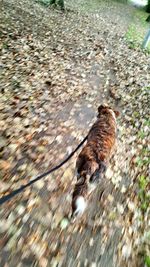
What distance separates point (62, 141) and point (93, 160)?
163 cm

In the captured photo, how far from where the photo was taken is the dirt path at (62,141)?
2969 mm

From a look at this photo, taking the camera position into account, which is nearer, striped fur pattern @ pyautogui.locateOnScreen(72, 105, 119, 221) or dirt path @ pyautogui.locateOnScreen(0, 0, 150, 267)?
striped fur pattern @ pyautogui.locateOnScreen(72, 105, 119, 221)

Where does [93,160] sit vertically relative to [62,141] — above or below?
above

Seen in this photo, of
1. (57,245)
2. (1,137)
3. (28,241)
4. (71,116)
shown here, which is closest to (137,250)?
(57,245)

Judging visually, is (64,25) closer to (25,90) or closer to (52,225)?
(25,90)

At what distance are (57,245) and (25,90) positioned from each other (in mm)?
3146

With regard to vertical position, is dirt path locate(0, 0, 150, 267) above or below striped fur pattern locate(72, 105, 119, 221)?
below

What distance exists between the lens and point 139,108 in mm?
6137

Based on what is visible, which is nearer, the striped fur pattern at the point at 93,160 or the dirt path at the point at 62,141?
the striped fur pattern at the point at 93,160

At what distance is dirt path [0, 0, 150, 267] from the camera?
297 centimetres

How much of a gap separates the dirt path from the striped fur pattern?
0.46 m

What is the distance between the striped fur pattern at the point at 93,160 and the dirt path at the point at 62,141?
458 mm

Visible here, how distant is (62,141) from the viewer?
437 centimetres

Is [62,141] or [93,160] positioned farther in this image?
[62,141]
